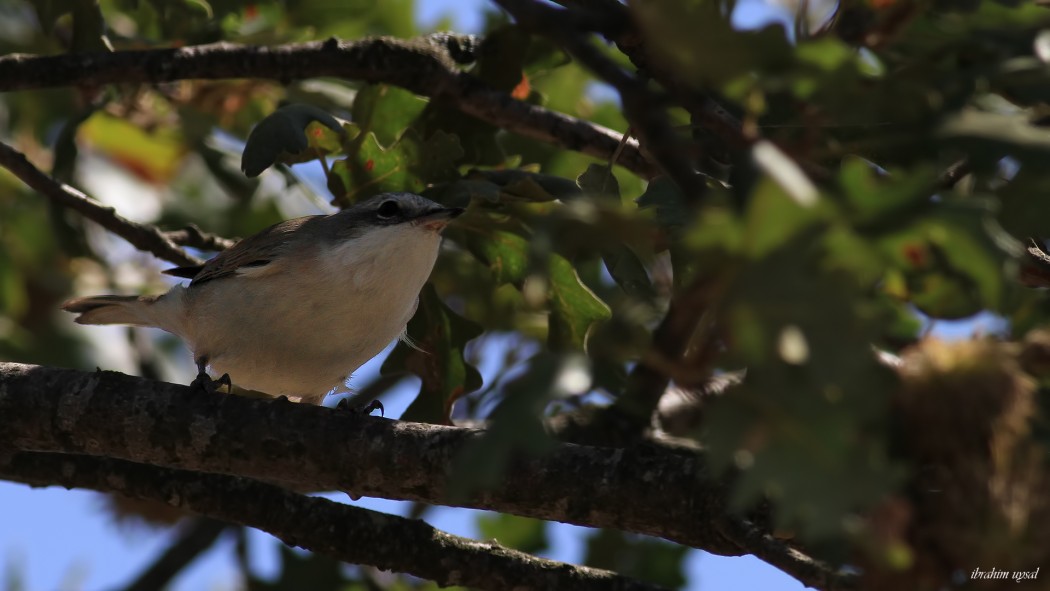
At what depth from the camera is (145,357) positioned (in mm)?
7297

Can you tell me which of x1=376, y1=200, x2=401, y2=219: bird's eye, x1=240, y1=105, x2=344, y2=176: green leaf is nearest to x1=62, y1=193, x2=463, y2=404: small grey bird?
x1=376, y1=200, x2=401, y2=219: bird's eye

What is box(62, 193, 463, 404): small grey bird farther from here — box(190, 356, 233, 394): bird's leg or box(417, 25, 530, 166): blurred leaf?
box(417, 25, 530, 166): blurred leaf

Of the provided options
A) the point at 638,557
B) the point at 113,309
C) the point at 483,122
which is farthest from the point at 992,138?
the point at 113,309

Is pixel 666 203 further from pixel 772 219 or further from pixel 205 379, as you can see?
pixel 205 379

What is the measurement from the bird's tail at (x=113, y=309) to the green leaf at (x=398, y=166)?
1823 mm

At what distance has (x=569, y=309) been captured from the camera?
15.7 ft

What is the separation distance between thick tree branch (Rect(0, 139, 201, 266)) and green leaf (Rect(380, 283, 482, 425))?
4.08 feet

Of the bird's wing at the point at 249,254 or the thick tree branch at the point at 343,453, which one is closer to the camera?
the thick tree branch at the point at 343,453

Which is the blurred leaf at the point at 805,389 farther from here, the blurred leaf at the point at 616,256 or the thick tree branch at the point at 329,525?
the thick tree branch at the point at 329,525

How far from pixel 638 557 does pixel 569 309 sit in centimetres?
205

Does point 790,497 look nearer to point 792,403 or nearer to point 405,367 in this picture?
point 792,403

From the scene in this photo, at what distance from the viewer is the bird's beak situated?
4723 mm

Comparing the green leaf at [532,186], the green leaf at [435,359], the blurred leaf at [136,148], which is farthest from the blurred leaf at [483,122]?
the blurred leaf at [136,148]

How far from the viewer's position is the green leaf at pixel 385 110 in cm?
519
